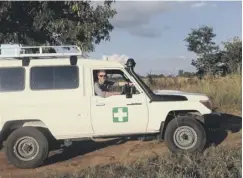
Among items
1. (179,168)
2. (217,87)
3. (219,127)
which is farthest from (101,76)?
(217,87)

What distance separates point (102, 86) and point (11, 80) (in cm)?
166

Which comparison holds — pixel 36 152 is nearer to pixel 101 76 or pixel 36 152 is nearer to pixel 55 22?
pixel 101 76

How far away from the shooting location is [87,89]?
9156 mm

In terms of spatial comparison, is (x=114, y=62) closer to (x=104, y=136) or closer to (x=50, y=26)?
(x=104, y=136)

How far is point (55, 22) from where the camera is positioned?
50.6 ft

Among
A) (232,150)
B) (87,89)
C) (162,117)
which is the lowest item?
(232,150)

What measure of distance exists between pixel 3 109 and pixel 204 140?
3706 millimetres

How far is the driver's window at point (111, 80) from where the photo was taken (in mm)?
9328

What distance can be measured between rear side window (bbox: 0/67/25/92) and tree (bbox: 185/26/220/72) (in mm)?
29942

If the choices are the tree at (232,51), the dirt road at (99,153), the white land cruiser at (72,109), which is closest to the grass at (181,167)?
the dirt road at (99,153)

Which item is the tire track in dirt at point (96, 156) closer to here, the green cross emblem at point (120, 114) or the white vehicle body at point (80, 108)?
the white vehicle body at point (80, 108)

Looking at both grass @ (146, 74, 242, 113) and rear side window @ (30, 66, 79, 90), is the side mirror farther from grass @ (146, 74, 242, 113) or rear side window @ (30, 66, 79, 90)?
grass @ (146, 74, 242, 113)

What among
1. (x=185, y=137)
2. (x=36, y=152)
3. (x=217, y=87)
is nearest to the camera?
(x=36, y=152)

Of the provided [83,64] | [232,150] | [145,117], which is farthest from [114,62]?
[232,150]
